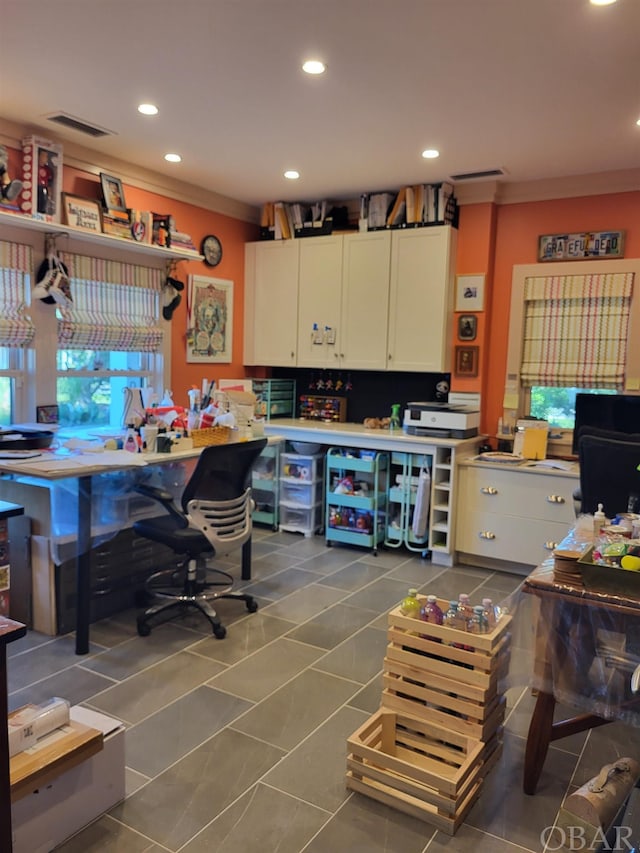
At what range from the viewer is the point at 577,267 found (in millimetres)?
4293

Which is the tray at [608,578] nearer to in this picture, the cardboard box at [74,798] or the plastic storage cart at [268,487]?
the cardboard box at [74,798]

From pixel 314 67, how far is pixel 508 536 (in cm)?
292

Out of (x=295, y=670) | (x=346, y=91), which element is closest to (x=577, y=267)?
(x=346, y=91)

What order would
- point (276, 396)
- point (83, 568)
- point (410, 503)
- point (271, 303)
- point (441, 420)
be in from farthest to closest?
point (276, 396) < point (271, 303) < point (410, 503) < point (441, 420) < point (83, 568)

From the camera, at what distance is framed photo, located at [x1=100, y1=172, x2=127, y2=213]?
4.05 meters

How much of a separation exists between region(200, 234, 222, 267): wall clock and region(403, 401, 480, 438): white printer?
1959 millimetres

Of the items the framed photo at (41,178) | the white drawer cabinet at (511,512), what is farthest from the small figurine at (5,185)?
the white drawer cabinet at (511,512)

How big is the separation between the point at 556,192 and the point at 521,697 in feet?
10.7

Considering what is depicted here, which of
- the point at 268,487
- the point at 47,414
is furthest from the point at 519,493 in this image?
the point at 47,414

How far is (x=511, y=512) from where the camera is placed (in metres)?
4.11

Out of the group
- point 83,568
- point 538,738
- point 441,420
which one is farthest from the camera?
point 441,420

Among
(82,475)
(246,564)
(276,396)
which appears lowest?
(246,564)

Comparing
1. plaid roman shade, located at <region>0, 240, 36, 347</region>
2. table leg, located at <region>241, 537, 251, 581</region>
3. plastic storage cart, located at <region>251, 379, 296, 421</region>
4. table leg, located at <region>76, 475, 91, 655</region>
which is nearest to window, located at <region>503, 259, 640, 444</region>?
plastic storage cart, located at <region>251, 379, 296, 421</region>

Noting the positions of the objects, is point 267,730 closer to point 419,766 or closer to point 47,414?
point 419,766
